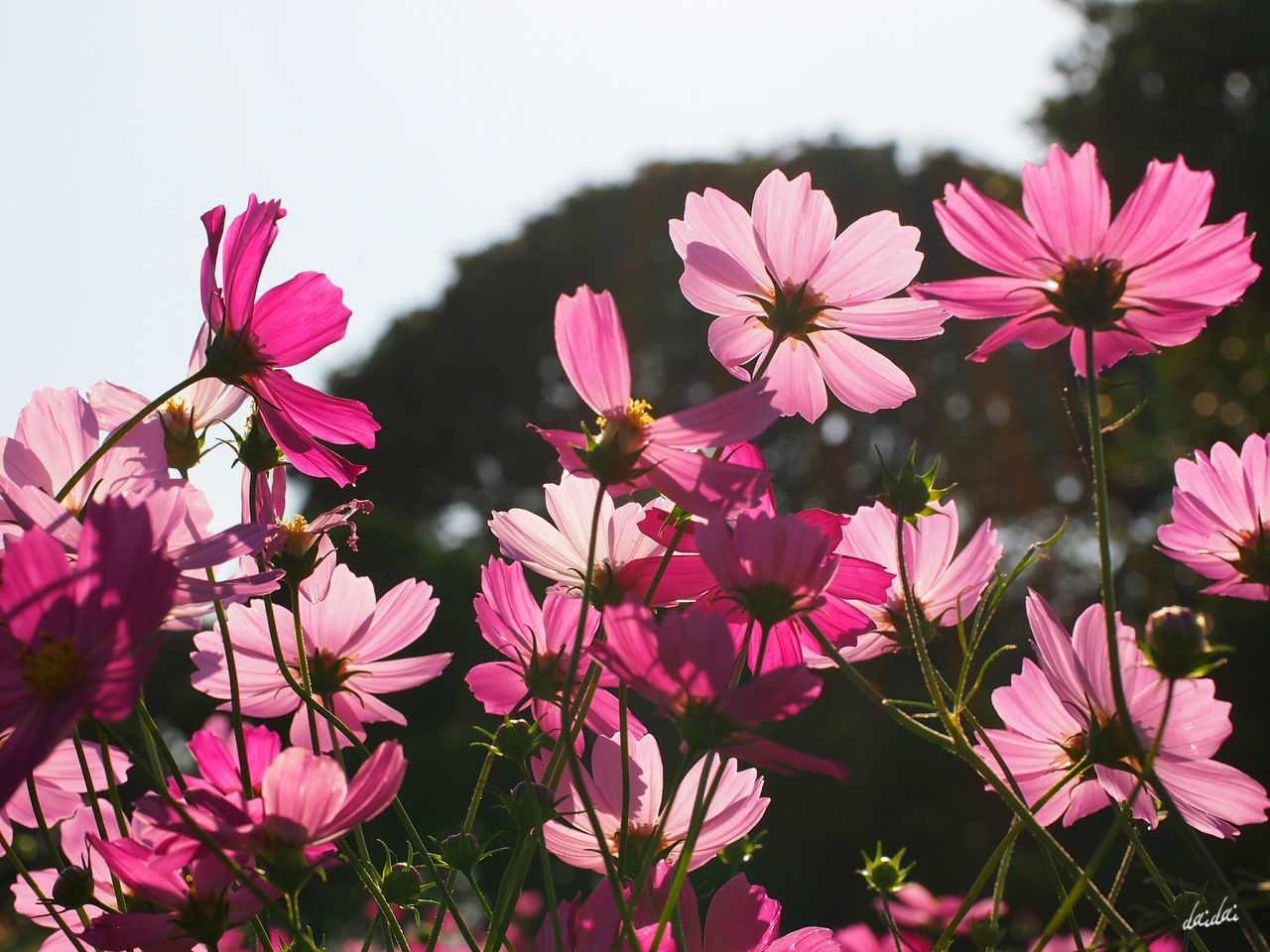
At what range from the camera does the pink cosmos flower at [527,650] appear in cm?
45

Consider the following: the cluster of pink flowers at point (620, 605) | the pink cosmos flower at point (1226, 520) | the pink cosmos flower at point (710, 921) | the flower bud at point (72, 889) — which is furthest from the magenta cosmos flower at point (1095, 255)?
the flower bud at point (72, 889)

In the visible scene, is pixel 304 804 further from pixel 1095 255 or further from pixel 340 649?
pixel 1095 255

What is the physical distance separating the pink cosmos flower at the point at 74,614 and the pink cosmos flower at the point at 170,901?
7 centimetres

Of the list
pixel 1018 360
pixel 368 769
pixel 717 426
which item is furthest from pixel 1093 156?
pixel 1018 360

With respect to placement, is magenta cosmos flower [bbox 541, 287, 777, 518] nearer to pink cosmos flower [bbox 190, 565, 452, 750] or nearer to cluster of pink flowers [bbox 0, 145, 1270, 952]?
cluster of pink flowers [bbox 0, 145, 1270, 952]

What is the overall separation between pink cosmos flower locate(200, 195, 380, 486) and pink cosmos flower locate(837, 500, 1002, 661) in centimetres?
23

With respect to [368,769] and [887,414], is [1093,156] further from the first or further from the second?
[887,414]

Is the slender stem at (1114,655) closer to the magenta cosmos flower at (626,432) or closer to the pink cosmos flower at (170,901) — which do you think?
the magenta cosmos flower at (626,432)

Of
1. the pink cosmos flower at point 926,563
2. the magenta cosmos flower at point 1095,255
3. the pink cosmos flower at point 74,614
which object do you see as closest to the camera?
the pink cosmos flower at point 74,614

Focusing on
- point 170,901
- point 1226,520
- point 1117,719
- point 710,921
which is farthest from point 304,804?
point 1226,520

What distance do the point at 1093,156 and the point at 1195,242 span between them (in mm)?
49

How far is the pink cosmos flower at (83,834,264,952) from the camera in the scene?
35 cm

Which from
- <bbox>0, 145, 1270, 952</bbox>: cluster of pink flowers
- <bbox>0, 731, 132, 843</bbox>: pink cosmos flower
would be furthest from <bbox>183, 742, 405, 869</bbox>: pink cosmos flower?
<bbox>0, 731, 132, 843</bbox>: pink cosmos flower

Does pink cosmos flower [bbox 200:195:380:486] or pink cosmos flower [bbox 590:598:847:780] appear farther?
pink cosmos flower [bbox 200:195:380:486]
